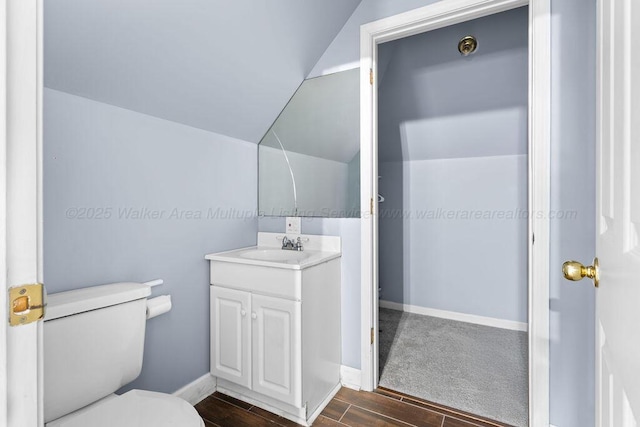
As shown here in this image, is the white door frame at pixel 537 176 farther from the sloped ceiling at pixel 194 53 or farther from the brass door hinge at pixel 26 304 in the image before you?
the brass door hinge at pixel 26 304

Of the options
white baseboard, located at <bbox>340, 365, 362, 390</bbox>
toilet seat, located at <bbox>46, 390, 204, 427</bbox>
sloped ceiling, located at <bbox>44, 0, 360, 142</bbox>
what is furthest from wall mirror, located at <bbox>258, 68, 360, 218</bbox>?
toilet seat, located at <bbox>46, 390, 204, 427</bbox>

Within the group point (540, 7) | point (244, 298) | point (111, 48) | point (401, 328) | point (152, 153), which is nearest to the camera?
point (111, 48)

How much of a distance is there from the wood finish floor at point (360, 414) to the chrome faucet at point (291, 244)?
889 mm

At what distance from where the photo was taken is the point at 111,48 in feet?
4.13

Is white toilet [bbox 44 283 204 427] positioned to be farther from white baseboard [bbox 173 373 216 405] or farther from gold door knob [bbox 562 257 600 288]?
gold door knob [bbox 562 257 600 288]

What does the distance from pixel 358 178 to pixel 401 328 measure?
1607 millimetres

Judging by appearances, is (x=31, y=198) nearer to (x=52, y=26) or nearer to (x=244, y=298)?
(x=52, y=26)

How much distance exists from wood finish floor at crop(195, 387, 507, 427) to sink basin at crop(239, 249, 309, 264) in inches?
32.0

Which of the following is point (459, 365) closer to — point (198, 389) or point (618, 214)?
point (198, 389)

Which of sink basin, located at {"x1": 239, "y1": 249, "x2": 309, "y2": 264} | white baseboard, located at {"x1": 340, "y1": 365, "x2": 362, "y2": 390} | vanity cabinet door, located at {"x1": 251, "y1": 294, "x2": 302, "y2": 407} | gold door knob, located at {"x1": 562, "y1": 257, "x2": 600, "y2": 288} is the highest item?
gold door knob, located at {"x1": 562, "y1": 257, "x2": 600, "y2": 288}

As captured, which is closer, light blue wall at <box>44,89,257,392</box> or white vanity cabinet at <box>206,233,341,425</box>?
light blue wall at <box>44,89,257,392</box>

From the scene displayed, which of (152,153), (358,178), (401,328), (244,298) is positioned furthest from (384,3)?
(401,328)

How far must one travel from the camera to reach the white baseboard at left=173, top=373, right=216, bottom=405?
5.73ft

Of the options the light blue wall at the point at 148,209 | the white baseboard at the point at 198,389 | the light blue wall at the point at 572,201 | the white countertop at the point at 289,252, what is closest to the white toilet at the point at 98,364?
the light blue wall at the point at 148,209
